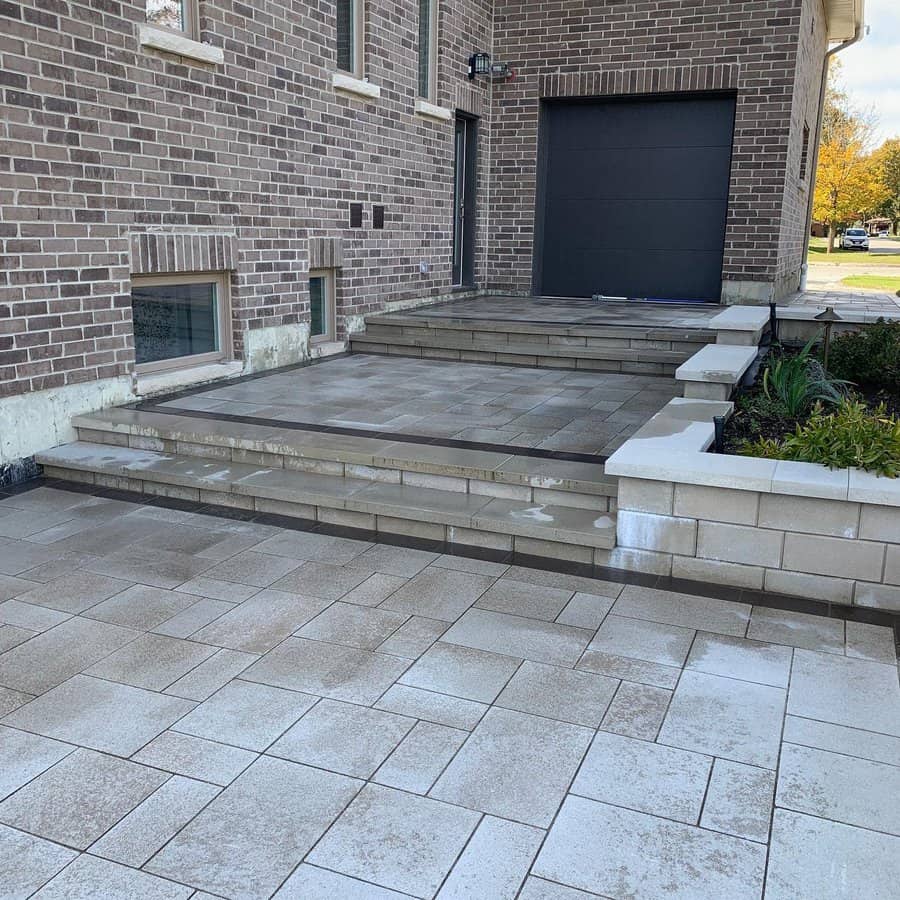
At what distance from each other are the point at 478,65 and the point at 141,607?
9.34 m

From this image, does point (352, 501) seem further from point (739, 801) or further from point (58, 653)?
point (739, 801)

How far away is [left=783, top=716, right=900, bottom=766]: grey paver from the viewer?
276cm

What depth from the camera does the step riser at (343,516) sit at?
4.36m

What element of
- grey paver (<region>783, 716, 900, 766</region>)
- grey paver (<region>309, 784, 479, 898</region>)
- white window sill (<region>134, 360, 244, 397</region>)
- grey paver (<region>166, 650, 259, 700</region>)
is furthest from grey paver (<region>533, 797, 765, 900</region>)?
white window sill (<region>134, 360, 244, 397</region>)

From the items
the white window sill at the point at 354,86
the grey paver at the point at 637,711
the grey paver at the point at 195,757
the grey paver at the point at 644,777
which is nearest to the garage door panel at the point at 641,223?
the white window sill at the point at 354,86

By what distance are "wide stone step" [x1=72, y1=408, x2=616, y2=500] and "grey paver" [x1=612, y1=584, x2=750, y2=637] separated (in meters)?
0.68

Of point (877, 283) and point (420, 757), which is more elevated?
point (877, 283)

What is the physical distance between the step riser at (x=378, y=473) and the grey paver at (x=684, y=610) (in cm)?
66

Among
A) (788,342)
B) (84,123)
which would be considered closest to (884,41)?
(788,342)

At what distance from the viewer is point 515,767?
8.71 ft

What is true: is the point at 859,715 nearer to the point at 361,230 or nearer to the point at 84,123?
the point at 84,123

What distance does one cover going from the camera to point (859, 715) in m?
2.99

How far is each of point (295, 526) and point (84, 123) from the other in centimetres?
305

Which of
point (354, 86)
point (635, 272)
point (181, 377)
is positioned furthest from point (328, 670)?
point (635, 272)
